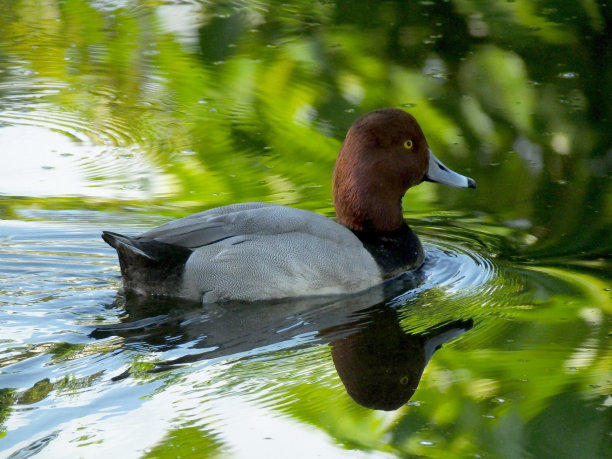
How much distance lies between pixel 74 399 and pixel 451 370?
1804 millimetres

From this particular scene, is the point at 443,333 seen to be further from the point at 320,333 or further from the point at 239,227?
the point at 239,227

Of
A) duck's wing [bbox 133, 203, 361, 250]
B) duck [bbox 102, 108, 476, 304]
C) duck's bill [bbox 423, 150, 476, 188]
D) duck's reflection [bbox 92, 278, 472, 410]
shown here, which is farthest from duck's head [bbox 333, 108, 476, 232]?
duck's reflection [bbox 92, 278, 472, 410]

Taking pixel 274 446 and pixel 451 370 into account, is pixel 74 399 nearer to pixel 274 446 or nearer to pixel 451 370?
pixel 274 446

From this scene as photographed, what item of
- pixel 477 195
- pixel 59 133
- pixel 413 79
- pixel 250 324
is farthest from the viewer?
pixel 413 79

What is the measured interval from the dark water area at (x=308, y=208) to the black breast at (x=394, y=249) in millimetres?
110

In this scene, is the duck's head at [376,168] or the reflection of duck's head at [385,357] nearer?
the reflection of duck's head at [385,357]

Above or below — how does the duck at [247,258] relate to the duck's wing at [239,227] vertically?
below

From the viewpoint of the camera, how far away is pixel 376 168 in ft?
23.5

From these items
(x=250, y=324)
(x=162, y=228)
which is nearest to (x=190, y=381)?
(x=250, y=324)

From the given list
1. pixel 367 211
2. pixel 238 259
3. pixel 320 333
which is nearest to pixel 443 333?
pixel 320 333

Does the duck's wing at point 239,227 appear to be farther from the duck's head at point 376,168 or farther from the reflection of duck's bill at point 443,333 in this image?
the reflection of duck's bill at point 443,333

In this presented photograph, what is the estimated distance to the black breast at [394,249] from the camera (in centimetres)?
689

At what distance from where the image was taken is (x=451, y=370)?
536 centimetres

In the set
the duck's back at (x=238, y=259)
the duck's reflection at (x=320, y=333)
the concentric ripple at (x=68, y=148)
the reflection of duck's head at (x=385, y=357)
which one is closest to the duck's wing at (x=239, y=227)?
the duck's back at (x=238, y=259)
